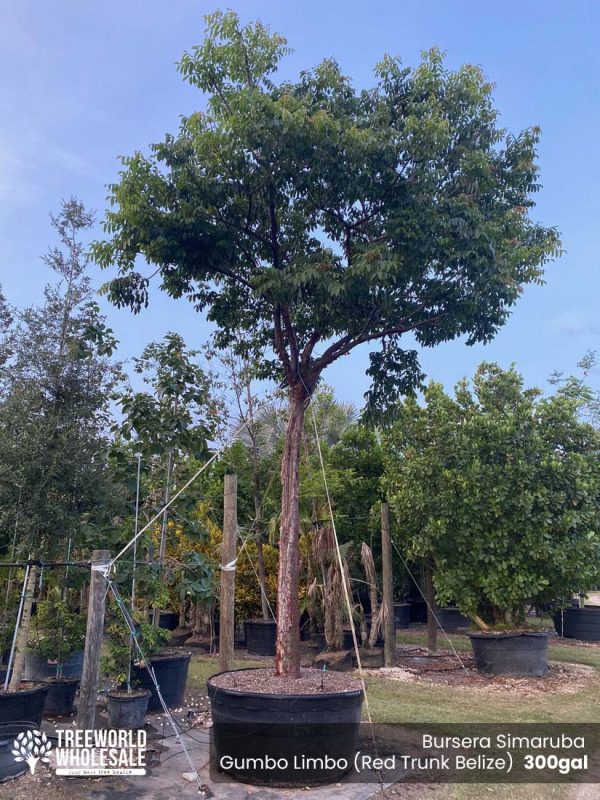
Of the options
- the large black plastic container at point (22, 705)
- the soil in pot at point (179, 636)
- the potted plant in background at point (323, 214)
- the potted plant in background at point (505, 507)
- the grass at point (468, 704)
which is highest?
the potted plant in background at point (323, 214)

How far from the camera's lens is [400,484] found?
33.8 ft

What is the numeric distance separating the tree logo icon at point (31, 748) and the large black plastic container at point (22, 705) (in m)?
0.28

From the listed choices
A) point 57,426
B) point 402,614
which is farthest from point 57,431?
point 402,614

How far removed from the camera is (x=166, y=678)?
6.70 meters

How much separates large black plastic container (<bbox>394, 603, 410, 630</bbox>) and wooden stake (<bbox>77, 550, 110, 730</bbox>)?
8812 millimetres

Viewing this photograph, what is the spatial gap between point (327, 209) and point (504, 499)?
16.2ft

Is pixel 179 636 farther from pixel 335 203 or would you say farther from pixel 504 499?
pixel 335 203

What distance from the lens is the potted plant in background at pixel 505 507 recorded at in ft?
29.3

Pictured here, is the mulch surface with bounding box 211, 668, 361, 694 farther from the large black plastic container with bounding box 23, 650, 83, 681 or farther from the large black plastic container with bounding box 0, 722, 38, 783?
the large black plastic container with bounding box 23, 650, 83, 681

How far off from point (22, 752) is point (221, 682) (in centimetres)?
148

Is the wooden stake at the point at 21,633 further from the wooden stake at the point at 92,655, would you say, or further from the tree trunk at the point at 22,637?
the wooden stake at the point at 92,655

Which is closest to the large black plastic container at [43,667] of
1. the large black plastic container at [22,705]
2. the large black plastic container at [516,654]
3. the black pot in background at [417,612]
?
the large black plastic container at [22,705]

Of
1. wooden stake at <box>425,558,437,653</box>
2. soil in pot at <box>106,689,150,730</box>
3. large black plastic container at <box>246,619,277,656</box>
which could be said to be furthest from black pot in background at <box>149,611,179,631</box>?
soil in pot at <box>106,689,150,730</box>

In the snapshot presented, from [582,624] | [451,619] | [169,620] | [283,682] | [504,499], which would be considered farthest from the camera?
[451,619]
